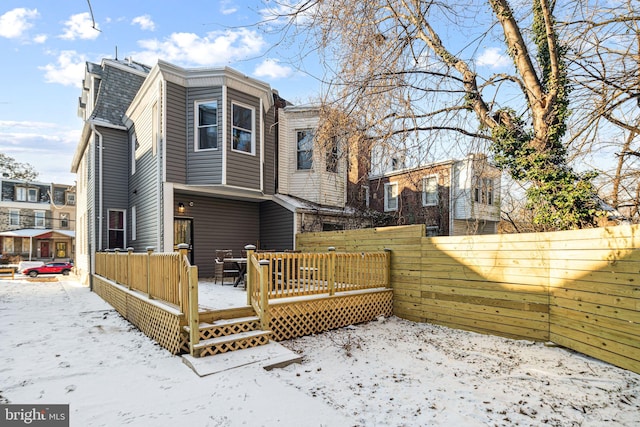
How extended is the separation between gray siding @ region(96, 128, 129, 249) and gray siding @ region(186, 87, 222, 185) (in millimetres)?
4121

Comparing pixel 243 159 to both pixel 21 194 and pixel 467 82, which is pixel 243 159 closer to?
pixel 467 82

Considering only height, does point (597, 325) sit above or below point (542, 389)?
above

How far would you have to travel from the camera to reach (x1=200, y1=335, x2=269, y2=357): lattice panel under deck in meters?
4.30

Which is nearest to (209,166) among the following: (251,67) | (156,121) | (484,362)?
(156,121)

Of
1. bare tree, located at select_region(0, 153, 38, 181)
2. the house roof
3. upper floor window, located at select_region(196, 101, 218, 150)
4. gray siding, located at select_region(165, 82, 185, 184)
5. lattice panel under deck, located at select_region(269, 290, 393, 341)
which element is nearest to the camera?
lattice panel under deck, located at select_region(269, 290, 393, 341)

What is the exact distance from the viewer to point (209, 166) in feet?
30.4

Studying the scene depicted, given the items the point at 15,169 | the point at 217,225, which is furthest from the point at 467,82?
the point at 15,169

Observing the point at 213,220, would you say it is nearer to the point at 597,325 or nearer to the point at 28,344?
the point at 28,344

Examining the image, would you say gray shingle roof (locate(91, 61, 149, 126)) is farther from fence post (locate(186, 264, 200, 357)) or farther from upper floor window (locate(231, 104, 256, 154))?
fence post (locate(186, 264, 200, 357))

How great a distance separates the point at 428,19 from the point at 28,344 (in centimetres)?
824

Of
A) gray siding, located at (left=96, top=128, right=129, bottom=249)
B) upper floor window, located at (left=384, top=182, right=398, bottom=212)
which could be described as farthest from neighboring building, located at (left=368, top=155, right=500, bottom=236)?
gray siding, located at (left=96, top=128, right=129, bottom=249)

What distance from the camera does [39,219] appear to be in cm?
2802

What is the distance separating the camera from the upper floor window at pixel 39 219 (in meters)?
27.9

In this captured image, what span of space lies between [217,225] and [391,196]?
9529mm
